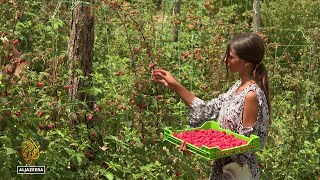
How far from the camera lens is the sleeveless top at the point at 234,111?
2.89 metres

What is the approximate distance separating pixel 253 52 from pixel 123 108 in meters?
0.93

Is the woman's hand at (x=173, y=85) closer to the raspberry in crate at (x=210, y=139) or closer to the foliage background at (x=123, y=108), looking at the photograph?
the raspberry in crate at (x=210, y=139)

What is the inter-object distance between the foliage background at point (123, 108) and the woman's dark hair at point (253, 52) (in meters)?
0.82

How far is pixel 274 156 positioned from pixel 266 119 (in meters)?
1.65

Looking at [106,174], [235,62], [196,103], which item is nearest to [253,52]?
[235,62]

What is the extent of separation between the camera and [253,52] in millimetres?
2904

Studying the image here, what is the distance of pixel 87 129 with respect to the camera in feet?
10.8

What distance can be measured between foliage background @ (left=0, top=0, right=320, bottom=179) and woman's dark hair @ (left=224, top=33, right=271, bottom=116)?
0.82m

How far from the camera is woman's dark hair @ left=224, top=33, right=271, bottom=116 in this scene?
114 inches

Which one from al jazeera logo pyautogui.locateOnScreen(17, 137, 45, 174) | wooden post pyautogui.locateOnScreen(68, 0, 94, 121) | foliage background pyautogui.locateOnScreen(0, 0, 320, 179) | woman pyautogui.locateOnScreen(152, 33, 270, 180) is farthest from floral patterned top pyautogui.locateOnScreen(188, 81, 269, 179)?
al jazeera logo pyautogui.locateOnScreen(17, 137, 45, 174)

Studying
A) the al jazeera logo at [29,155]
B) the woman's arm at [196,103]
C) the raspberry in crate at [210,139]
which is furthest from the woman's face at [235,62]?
the al jazeera logo at [29,155]

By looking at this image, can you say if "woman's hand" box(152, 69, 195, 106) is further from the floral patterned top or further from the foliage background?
the foliage background

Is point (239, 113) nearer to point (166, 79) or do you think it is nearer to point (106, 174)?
point (166, 79)

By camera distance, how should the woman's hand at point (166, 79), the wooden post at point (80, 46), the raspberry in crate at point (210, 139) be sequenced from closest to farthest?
the raspberry in crate at point (210, 139)
the woman's hand at point (166, 79)
the wooden post at point (80, 46)
